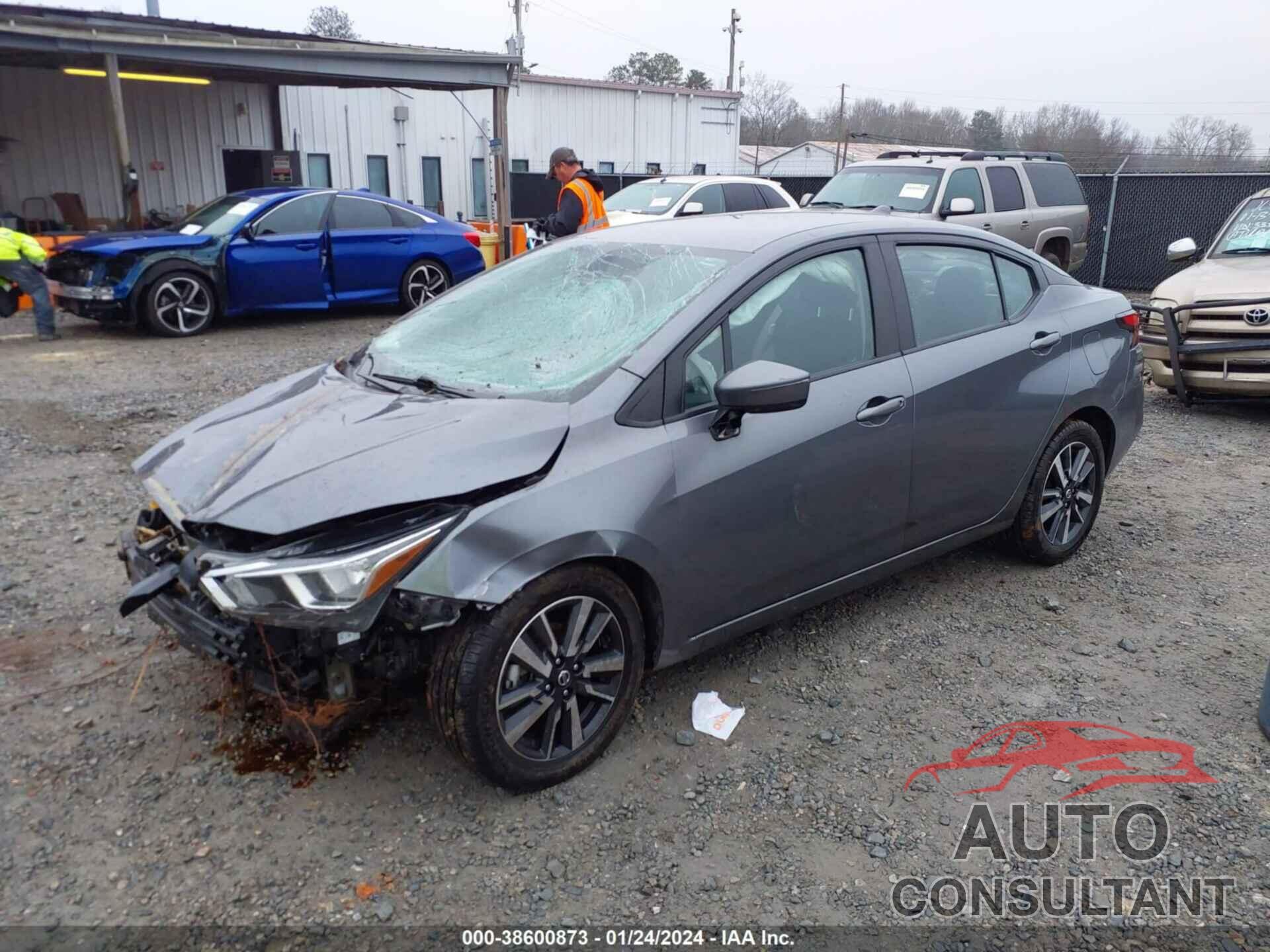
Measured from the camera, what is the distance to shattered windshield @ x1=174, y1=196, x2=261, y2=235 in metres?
10.3

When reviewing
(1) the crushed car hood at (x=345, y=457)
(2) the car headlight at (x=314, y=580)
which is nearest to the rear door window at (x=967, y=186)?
(1) the crushed car hood at (x=345, y=457)

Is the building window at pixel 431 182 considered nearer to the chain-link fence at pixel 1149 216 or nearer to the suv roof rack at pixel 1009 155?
the chain-link fence at pixel 1149 216

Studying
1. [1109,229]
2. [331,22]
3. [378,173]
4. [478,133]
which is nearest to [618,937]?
[1109,229]

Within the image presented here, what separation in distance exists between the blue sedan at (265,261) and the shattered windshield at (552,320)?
705 cm

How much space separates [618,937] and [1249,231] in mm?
8903

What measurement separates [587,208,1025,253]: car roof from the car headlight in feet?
5.77

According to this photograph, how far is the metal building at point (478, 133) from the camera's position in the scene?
2097 cm

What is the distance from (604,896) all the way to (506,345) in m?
1.92

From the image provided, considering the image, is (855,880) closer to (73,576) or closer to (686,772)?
(686,772)

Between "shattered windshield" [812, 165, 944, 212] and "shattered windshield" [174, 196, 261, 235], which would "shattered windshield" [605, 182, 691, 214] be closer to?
"shattered windshield" [812, 165, 944, 212]

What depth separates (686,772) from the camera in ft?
10.3

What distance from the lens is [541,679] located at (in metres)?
2.91

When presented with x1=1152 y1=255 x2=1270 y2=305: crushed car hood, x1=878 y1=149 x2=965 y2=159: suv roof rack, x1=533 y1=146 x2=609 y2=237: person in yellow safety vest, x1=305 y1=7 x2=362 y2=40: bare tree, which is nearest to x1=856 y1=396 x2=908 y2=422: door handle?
x1=533 y1=146 x2=609 y2=237: person in yellow safety vest

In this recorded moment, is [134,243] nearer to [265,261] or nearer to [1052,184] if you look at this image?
[265,261]
